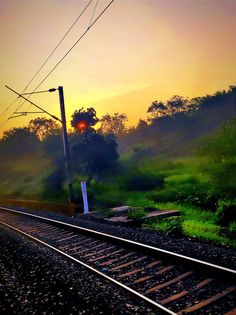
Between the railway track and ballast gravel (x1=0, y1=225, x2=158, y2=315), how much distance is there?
0.27 metres

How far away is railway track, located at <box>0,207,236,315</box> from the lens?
551 centimetres

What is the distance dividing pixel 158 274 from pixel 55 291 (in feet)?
7.24

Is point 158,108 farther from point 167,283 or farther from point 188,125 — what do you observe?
point 167,283

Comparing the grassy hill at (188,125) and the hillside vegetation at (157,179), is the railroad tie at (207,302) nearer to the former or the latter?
the hillside vegetation at (157,179)

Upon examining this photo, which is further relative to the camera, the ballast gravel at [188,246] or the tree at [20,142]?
the tree at [20,142]

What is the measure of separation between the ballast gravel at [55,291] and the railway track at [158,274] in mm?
270

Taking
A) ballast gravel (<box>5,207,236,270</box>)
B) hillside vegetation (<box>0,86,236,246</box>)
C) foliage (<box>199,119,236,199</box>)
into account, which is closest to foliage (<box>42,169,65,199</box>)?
hillside vegetation (<box>0,86,236,246</box>)

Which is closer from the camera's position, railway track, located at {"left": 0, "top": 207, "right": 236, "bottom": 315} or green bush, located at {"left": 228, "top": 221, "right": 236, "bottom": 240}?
railway track, located at {"left": 0, "top": 207, "right": 236, "bottom": 315}

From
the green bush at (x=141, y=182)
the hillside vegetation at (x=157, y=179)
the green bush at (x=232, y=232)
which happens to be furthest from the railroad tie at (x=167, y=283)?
the green bush at (x=141, y=182)

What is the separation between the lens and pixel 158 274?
7137 mm

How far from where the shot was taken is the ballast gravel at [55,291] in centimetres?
574

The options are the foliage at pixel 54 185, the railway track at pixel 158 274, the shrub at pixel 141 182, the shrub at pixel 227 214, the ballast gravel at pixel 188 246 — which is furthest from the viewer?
the foliage at pixel 54 185

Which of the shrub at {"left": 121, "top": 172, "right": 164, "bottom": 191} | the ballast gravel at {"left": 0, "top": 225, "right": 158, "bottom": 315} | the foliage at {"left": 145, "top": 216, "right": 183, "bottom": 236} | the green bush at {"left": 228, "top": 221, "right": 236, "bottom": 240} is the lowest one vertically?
the green bush at {"left": 228, "top": 221, "right": 236, "bottom": 240}

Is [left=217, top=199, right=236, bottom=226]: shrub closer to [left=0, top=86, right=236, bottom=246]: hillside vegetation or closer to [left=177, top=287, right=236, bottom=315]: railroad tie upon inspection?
[left=0, top=86, right=236, bottom=246]: hillside vegetation
